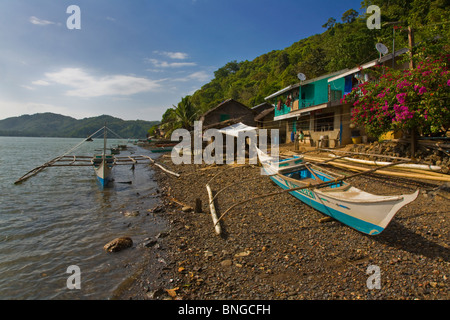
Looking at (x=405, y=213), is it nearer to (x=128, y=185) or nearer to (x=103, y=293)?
(x=103, y=293)

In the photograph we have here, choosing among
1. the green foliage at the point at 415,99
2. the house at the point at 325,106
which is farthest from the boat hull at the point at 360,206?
the house at the point at 325,106

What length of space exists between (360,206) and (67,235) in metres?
9.38

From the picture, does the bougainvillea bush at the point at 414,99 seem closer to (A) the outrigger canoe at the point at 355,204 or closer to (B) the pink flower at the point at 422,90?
(B) the pink flower at the point at 422,90

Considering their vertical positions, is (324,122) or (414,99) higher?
(324,122)

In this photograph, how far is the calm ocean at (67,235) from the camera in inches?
216

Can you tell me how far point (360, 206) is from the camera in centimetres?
572

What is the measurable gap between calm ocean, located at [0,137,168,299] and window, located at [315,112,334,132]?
14.0 metres

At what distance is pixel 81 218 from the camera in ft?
31.9

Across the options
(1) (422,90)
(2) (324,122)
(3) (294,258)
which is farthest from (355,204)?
(2) (324,122)

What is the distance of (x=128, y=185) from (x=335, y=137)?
15.6 metres

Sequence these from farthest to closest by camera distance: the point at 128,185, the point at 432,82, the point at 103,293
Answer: the point at 128,185 → the point at 432,82 → the point at 103,293

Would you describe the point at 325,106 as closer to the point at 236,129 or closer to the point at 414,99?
the point at 236,129

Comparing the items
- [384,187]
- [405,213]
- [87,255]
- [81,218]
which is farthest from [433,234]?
[81,218]

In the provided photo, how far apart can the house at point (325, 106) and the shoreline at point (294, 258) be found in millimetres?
8951
